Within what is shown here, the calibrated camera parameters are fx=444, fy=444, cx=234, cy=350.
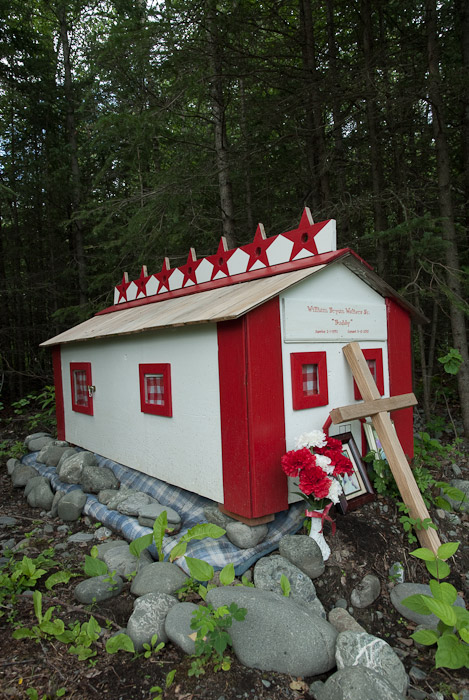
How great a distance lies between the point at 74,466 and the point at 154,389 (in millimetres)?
1930

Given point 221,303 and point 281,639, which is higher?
point 221,303

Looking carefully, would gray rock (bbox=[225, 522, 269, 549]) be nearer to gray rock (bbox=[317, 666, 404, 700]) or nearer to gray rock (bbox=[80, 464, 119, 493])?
gray rock (bbox=[317, 666, 404, 700])

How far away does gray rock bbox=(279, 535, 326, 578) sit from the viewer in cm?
373

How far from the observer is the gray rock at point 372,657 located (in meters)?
2.71

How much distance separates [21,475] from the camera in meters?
6.94

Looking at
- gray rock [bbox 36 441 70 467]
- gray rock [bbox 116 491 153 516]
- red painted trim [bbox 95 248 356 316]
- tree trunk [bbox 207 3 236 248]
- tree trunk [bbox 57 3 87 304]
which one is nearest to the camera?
red painted trim [bbox 95 248 356 316]

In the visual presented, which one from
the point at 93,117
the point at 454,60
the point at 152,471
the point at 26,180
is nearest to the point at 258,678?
the point at 152,471

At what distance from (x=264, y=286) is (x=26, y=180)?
11852 mm

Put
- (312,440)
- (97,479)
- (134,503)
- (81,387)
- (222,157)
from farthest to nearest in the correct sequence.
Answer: (222,157) < (81,387) < (97,479) < (134,503) < (312,440)

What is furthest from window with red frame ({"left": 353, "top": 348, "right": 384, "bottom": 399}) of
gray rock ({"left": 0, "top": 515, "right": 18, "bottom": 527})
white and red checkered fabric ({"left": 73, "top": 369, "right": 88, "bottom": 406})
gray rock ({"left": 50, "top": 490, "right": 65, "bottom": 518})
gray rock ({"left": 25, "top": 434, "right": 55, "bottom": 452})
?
gray rock ({"left": 25, "top": 434, "right": 55, "bottom": 452})

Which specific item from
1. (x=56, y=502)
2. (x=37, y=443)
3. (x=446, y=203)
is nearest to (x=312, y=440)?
(x=56, y=502)

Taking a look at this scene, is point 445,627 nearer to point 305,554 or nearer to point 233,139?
point 305,554

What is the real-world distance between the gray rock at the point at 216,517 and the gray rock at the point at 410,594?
153 cm

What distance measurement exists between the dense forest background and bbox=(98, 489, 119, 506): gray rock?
4.29 m
